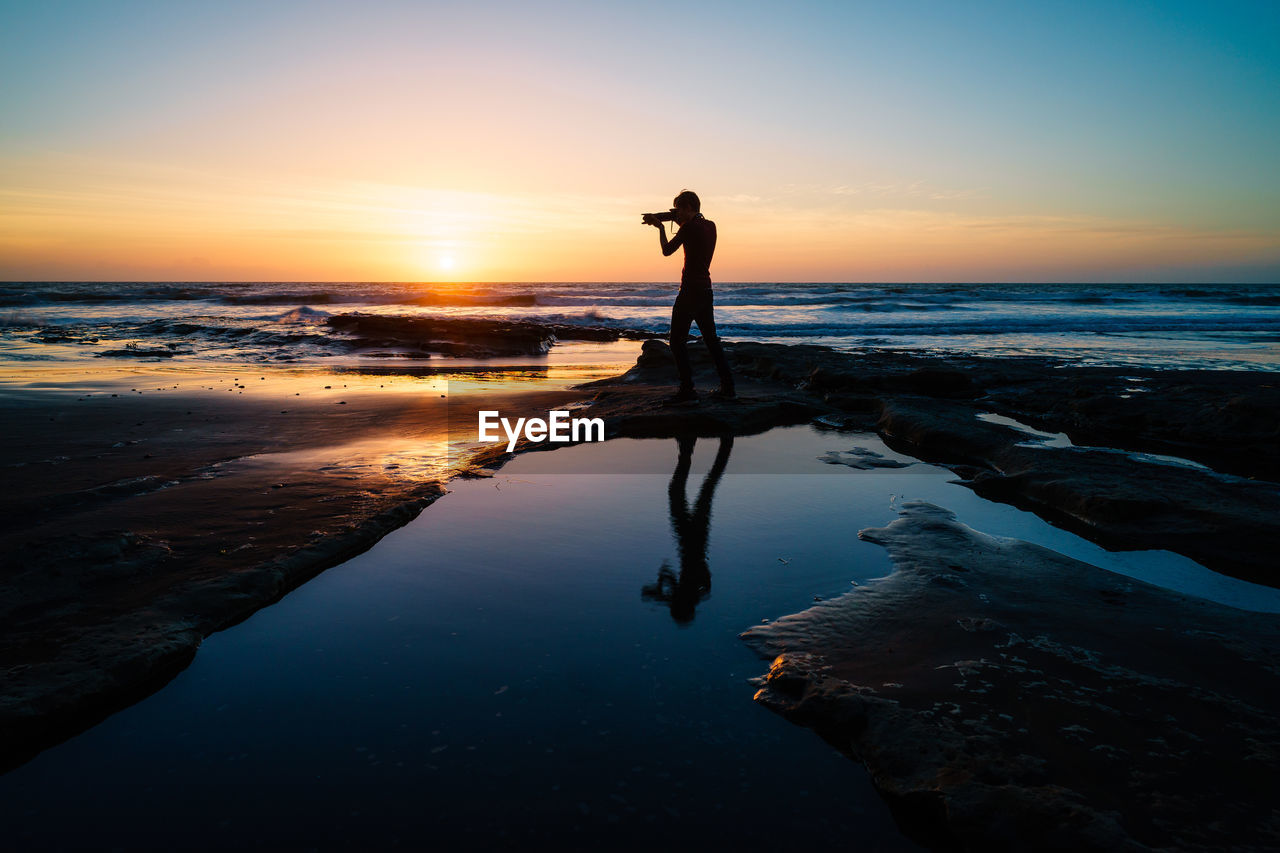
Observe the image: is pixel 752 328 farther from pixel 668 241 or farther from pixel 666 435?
pixel 666 435

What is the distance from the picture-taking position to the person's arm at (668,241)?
6613mm

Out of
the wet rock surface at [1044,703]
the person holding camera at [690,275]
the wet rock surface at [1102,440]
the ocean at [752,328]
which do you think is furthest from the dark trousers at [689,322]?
the ocean at [752,328]

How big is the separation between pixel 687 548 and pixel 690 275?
13.4 feet

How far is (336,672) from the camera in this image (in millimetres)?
2123

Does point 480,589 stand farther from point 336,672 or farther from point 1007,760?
point 1007,760

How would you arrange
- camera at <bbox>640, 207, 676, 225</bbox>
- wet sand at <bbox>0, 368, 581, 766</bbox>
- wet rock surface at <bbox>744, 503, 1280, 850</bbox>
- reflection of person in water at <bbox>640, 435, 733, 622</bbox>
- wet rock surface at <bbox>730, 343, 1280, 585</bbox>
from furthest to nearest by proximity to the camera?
camera at <bbox>640, 207, 676, 225</bbox> < wet rock surface at <bbox>730, 343, 1280, 585</bbox> < reflection of person in water at <bbox>640, 435, 733, 622</bbox> < wet sand at <bbox>0, 368, 581, 766</bbox> < wet rock surface at <bbox>744, 503, 1280, 850</bbox>

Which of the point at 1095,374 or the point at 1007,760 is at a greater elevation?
the point at 1095,374

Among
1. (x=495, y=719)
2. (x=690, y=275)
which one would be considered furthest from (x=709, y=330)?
(x=495, y=719)

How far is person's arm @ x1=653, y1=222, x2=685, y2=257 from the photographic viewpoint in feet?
21.7

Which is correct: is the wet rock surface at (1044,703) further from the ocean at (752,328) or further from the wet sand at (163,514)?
the ocean at (752,328)

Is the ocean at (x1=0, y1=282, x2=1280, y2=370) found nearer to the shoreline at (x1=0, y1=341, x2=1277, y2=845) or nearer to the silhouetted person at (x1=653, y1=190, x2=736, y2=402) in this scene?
the shoreline at (x1=0, y1=341, x2=1277, y2=845)

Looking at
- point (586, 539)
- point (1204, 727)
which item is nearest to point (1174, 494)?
point (1204, 727)

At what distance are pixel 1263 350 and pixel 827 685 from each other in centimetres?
1732

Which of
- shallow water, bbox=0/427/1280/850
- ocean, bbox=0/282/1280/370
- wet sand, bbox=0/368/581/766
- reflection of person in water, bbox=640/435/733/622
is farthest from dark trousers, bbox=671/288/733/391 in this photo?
ocean, bbox=0/282/1280/370
